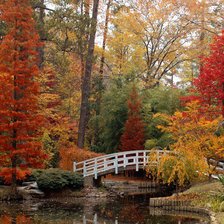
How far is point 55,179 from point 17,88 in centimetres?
Answer: 542

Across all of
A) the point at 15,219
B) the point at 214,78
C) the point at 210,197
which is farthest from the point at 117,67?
the point at 15,219

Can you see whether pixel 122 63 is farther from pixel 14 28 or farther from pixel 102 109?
pixel 14 28

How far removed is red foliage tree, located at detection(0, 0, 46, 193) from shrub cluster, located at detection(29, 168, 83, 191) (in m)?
1.12

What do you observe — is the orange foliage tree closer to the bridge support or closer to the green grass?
the bridge support

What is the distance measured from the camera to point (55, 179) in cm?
2433

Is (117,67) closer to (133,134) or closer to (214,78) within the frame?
(133,134)

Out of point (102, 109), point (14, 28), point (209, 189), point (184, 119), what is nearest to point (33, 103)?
point (14, 28)

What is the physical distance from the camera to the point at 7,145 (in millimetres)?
22953

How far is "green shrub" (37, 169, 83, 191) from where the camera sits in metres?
24.1

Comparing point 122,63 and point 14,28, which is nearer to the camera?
point 14,28

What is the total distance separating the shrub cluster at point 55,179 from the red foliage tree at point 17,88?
1117 millimetres

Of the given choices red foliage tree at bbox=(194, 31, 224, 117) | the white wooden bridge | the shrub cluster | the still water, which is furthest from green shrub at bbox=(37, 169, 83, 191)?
red foliage tree at bbox=(194, 31, 224, 117)

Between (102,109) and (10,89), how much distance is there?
1349 cm

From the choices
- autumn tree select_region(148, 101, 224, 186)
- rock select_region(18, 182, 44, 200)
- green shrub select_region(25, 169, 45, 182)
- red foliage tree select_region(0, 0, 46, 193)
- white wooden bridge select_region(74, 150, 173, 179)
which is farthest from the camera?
white wooden bridge select_region(74, 150, 173, 179)
